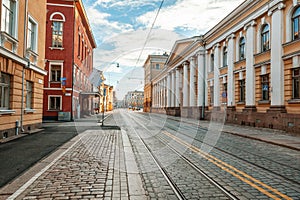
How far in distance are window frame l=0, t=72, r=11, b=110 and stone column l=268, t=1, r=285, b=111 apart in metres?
16.1

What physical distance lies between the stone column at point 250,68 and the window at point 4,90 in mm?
17264

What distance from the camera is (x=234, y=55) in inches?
936

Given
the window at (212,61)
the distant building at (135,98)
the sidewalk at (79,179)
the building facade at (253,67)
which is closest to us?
the sidewalk at (79,179)

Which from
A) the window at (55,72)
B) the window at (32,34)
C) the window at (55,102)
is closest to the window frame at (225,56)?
the window at (55,72)

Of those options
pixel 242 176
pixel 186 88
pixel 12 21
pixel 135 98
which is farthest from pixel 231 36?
pixel 135 98

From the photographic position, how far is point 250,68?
20484mm

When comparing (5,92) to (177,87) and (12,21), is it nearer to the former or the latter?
(12,21)

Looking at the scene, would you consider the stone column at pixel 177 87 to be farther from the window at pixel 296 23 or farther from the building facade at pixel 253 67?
the window at pixel 296 23

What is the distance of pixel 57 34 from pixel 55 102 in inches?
292

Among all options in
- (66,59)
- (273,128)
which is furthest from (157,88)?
(273,128)

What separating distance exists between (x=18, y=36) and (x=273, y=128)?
53.9 feet

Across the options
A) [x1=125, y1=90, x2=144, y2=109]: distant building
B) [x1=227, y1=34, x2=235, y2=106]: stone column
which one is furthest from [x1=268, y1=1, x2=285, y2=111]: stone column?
[x1=125, y1=90, x2=144, y2=109]: distant building

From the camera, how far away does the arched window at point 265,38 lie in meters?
18.8

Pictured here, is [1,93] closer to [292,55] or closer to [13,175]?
[13,175]
